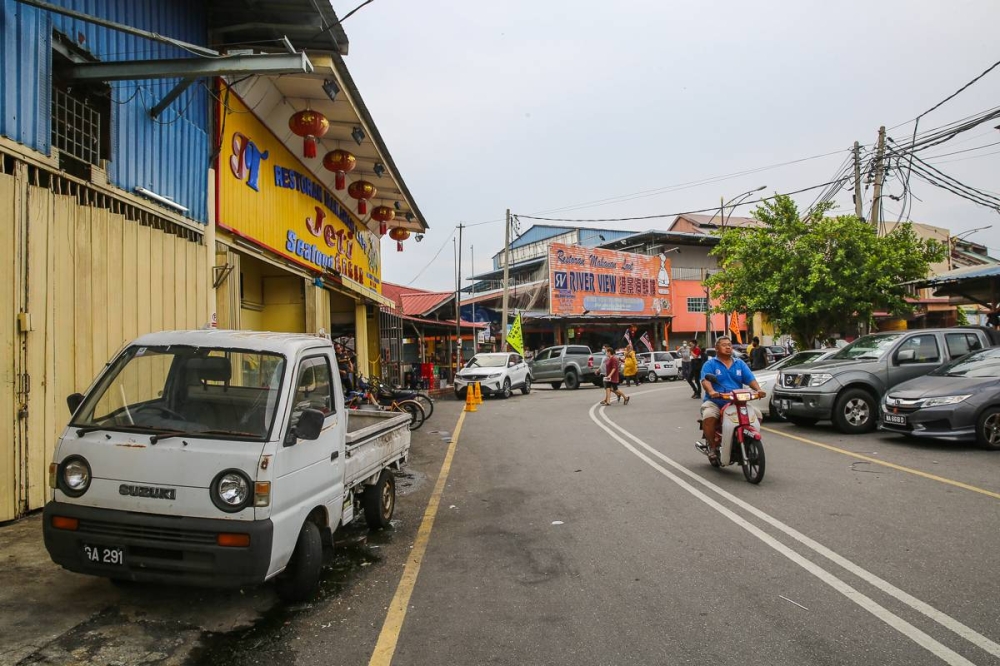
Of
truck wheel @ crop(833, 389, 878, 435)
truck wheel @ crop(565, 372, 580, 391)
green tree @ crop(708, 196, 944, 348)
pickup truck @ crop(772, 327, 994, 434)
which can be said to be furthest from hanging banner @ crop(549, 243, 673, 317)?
truck wheel @ crop(833, 389, 878, 435)

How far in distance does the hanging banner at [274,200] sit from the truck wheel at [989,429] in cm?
1213

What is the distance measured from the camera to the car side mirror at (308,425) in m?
4.20

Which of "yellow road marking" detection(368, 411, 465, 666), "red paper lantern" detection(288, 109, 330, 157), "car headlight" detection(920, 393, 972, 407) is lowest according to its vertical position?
"yellow road marking" detection(368, 411, 465, 666)

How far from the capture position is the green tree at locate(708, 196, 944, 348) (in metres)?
18.3

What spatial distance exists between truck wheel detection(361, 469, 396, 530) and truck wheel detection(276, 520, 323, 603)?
66.6 inches

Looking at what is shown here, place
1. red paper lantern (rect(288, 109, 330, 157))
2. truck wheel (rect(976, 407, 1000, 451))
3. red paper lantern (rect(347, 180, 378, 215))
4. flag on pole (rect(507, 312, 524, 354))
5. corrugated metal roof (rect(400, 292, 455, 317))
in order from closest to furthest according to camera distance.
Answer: truck wheel (rect(976, 407, 1000, 451)) → red paper lantern (rect(288, 109, 330, 157)) → red paper lantern (rect(347, 180, 378, 215)) → flag on pole (rect(507, 312, 524, 354)) → corrugated metal roof (rect(400, 292, 455, 317))

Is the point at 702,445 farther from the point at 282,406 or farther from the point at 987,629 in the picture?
the point at 282,406

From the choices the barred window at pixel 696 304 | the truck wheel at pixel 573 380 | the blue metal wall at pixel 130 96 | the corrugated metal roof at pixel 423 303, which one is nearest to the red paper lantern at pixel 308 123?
the blue metal wall at pixel 130 96

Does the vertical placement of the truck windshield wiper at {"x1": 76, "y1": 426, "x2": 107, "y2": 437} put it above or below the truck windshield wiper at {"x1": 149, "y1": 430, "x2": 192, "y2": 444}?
above

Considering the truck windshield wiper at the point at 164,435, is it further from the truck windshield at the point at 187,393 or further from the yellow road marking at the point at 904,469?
the yellow road marking at the point at 904,469

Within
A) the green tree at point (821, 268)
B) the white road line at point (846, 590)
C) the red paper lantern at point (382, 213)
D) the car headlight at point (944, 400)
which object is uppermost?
the red paper lantern at point (382, 213)

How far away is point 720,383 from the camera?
827 centimetres

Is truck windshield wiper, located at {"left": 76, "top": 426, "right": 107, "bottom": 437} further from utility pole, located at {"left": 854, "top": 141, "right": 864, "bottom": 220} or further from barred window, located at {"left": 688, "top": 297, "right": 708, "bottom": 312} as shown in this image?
barred window, located at {"left": 688, "top": 297, "right": 708, "bottom": 312}

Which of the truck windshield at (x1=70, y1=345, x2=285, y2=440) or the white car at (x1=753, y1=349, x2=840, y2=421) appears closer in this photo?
the truck windshield at (x1=70, y1=345, x2=285, y2=440)
